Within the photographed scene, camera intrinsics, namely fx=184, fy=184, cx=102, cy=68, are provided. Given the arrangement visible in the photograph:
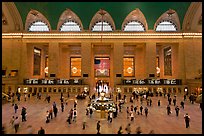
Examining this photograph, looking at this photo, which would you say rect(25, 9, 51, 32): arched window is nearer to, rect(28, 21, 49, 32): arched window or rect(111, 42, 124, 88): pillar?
rect(28, 21, 49, 32): arched window

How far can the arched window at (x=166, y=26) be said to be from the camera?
103 feet

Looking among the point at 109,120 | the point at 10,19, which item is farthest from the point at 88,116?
the point at 10,19

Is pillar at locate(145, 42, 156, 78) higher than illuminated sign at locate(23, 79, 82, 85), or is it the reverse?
pillar at locate(145, 42, 156, 78)

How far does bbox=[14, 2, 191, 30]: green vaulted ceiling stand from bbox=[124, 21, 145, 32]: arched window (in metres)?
1.49

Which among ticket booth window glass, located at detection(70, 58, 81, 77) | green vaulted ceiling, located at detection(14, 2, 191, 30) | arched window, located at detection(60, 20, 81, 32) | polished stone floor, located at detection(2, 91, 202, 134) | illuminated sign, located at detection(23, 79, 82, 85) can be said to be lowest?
polished stone floor, located at detection(2, 91, 202, 134)

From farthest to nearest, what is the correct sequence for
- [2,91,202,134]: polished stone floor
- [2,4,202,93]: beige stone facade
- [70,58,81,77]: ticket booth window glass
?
[70,58,81,77]: ticket booth window glass
[2,4,202,93]: beige stone facade
[2,91,202,134]: polished stone floor

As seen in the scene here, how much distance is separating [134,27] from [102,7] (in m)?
6.58

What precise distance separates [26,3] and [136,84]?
20.9 metres

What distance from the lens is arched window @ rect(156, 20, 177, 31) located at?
3145 centimetres

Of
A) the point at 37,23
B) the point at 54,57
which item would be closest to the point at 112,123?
the point at 54,57

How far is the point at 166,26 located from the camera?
31500 millimetres

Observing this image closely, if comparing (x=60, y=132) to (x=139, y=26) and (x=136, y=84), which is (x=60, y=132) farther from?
(x=139, y=26)

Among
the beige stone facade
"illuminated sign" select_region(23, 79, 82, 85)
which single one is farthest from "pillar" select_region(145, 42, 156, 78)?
"illuminated sign" select_region(23, 79, 82, 85)

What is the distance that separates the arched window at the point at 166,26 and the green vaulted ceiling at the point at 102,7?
153 cm
